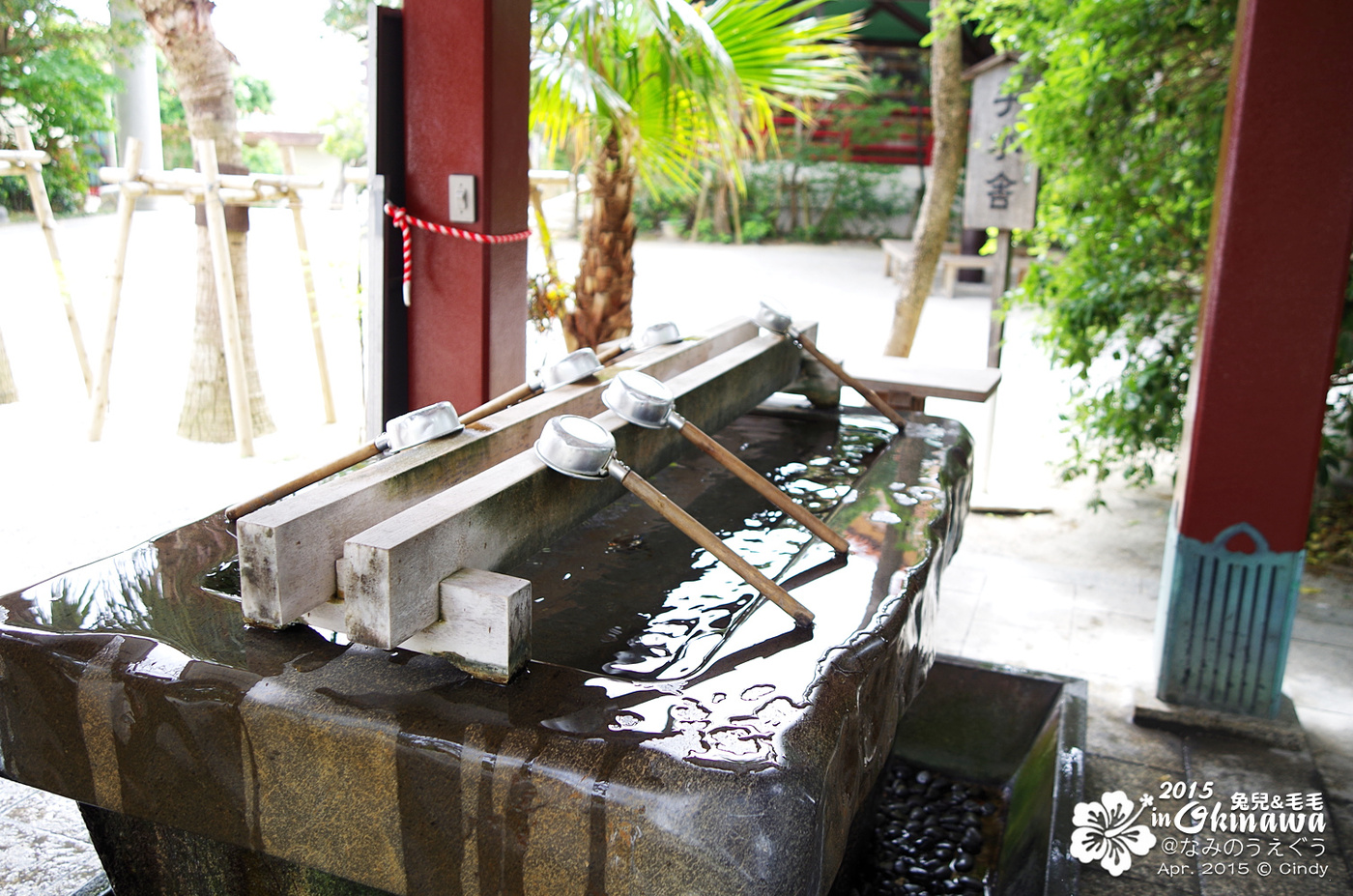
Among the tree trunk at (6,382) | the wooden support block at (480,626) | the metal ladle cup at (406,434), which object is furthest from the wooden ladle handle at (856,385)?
the tree trunk at (6,382)

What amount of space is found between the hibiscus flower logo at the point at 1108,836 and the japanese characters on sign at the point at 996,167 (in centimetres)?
325

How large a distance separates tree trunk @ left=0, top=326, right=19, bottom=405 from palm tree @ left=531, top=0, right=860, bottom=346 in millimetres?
3061

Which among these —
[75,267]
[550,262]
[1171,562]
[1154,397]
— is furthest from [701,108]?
[75,267]

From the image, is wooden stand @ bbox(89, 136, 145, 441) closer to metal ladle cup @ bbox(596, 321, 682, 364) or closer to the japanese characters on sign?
metal ladle cup @ bbox(596, 321, 682, 364)

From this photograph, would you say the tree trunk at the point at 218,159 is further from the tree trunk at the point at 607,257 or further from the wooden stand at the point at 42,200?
the tree trunk at the point at 607,257

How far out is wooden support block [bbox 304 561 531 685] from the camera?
1.40 metres

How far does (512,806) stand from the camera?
49.6 inches

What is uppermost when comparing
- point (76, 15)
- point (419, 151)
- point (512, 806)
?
point (76, 15)

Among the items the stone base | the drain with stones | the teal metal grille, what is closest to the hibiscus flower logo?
the drain with stones

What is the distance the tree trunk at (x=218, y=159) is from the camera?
16.6 feet

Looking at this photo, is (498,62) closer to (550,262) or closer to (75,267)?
(550,262)

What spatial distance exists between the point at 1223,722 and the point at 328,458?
4.21 metres

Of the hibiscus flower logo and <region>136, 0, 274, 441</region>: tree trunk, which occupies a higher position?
<region>136, 0, 274, 441</region>: tree trunk

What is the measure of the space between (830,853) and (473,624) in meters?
0.57
